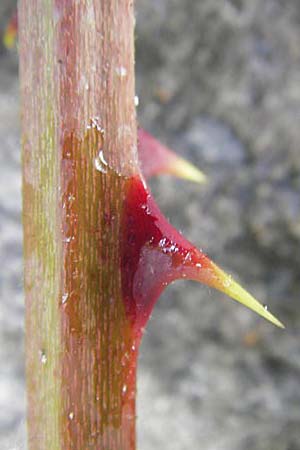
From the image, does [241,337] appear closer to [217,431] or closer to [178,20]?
[217,431]

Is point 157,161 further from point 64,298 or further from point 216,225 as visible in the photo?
point 216,225

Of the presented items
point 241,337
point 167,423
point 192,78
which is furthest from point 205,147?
point 167,423

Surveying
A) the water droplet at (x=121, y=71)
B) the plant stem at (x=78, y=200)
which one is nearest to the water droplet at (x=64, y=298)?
→ the plant stem at (x=78, y=200)

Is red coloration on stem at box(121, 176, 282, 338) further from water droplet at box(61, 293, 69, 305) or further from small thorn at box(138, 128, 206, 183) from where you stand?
small thorn at box(138, 128, 206, 183)

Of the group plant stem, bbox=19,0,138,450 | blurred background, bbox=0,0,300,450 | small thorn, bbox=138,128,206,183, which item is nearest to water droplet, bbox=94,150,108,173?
plant stem, bbox=19,0,138,450

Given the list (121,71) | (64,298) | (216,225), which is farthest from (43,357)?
(216,225)

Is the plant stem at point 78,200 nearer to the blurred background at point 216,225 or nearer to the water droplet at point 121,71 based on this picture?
the water droplet at point 121,71
